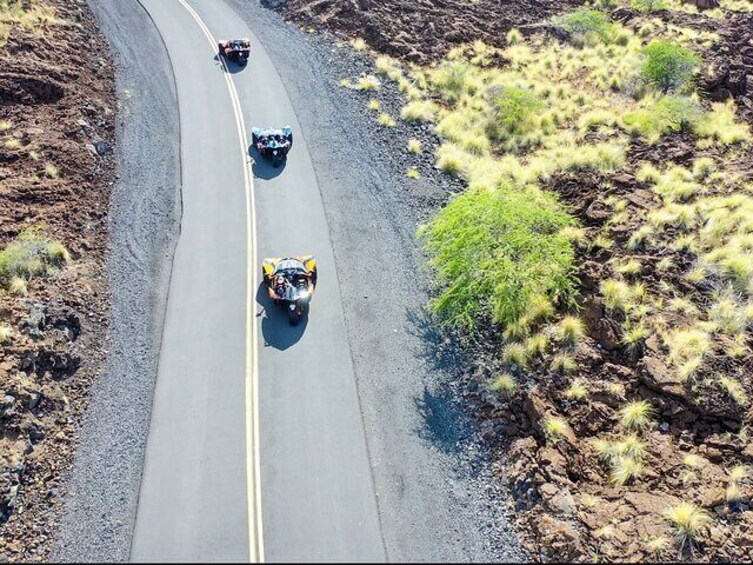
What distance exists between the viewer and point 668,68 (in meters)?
31.5

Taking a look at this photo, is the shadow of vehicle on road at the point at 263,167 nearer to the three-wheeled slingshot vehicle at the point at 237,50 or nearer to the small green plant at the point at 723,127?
the three-wheeled slingshot vehicle at the point at 237,50

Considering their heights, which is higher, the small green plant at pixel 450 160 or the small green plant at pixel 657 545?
the small green plant at pixel 450 160

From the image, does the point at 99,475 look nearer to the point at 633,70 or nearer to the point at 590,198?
the point at 590,198

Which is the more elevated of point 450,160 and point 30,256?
point 450,160

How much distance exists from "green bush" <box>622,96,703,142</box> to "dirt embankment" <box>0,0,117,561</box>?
2426cm

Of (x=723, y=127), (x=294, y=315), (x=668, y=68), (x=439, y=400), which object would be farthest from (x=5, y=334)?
(x=668, y=68)

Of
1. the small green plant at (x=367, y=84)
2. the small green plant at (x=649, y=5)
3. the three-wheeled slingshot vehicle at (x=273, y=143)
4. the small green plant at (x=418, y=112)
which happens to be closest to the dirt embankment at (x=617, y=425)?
the small green plant at (x=418, y=112)

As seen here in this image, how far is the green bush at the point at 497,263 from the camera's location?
57.1 ft

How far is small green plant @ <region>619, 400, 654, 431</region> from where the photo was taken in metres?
14.8

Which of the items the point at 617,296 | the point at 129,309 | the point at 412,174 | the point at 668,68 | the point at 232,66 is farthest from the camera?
the point at 232,66

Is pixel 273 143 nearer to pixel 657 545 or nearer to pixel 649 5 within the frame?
pixel 657 545

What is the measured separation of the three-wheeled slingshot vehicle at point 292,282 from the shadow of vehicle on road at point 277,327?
202mm

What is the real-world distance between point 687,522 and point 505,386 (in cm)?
541

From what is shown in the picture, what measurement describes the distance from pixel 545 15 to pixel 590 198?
86.3 ft
